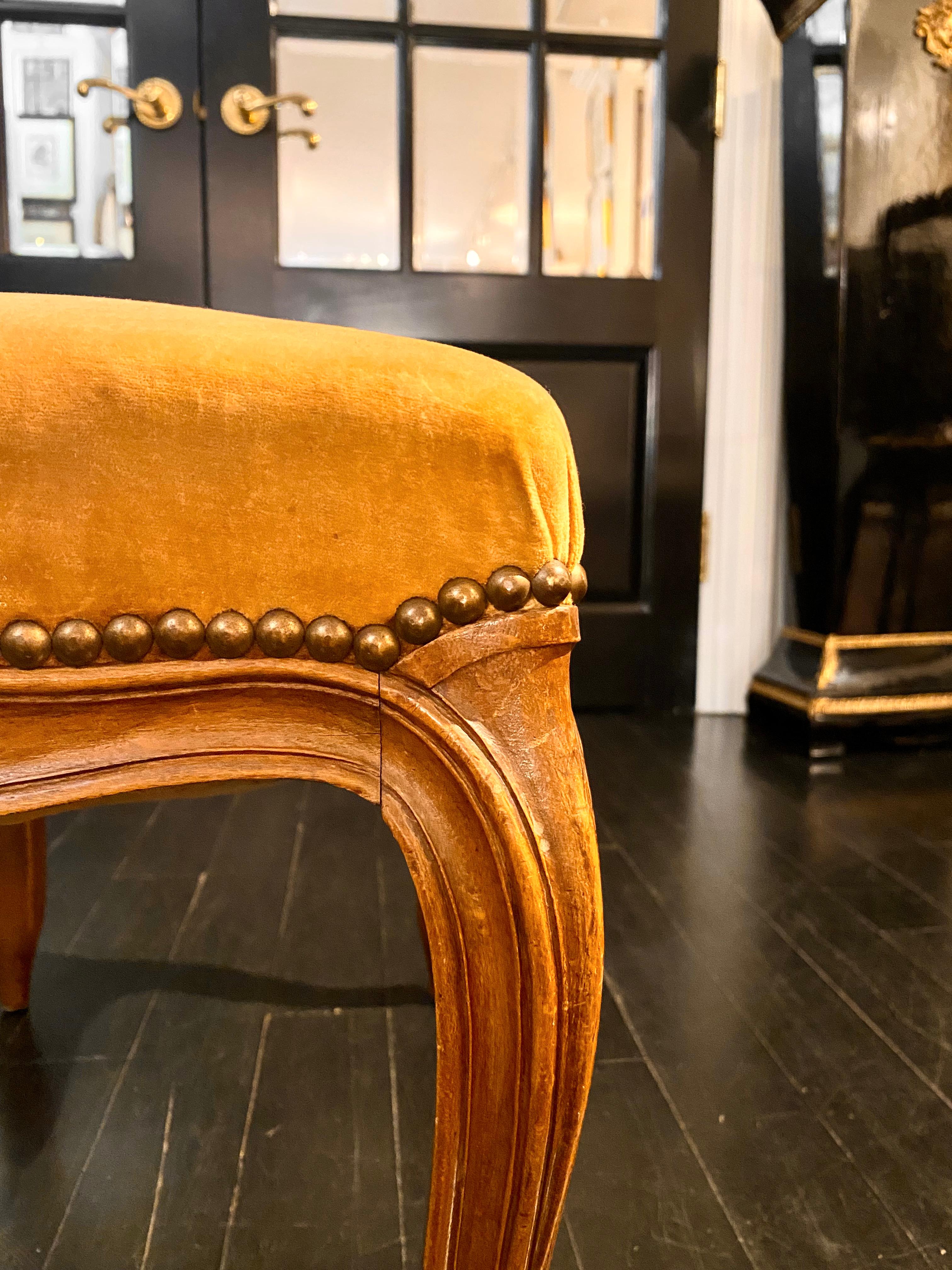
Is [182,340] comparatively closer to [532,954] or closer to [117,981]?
[532,954]

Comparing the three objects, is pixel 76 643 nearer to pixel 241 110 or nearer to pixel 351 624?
pixel 351 624

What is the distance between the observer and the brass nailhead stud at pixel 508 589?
337mm

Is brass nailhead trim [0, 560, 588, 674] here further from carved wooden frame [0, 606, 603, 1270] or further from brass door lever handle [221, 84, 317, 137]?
brass door lever handle [221, 84, 317, 137]

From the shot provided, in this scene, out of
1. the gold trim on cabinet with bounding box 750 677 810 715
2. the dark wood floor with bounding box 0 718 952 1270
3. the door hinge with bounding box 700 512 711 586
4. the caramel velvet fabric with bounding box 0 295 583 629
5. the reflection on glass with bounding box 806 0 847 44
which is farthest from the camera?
the door hinge with bounding box 700 512 711 586

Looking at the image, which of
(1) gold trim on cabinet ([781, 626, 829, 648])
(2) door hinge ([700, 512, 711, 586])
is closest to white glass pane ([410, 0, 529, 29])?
(2) door hinge ([700, 512, 711, 586])

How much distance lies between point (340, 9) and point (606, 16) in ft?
1.66

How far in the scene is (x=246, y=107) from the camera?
1646 mm

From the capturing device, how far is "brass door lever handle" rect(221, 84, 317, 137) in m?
1.64

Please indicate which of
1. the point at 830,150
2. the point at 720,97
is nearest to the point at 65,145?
→ the point at 720,97

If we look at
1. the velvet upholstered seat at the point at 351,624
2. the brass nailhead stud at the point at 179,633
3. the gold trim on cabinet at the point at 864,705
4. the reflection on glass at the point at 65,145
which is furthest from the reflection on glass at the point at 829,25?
the brass nailhead stud at the point at 179,633

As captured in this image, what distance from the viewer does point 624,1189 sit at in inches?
24.2

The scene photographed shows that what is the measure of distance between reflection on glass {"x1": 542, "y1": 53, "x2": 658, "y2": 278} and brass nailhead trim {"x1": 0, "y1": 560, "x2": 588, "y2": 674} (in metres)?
1.62

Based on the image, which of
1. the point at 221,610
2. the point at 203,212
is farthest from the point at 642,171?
the point at 221,610

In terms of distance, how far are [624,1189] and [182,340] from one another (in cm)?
59
